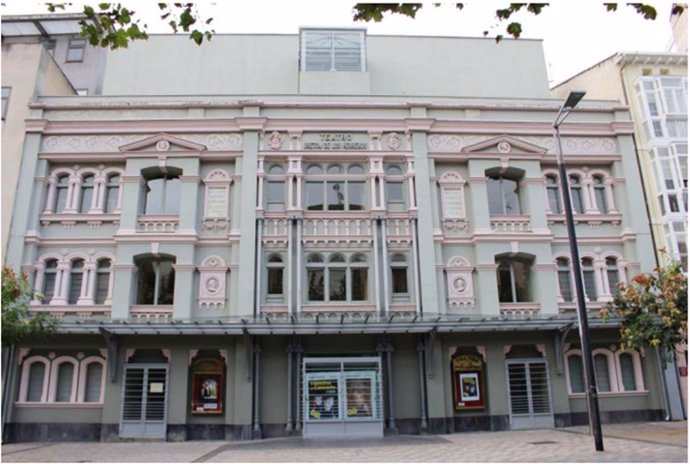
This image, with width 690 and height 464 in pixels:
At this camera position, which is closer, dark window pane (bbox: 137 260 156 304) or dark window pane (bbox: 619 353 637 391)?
dark window pane (bbox: 619 353 637 391)

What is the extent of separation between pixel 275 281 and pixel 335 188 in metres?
4.49

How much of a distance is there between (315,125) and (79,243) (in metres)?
10.3

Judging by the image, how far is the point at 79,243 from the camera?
22.2m

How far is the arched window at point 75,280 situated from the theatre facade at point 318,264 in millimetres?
84

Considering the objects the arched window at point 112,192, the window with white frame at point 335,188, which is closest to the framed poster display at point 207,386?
the window with white frame at point 335,188

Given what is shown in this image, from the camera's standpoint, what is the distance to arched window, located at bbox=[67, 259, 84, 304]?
2194 centimetres

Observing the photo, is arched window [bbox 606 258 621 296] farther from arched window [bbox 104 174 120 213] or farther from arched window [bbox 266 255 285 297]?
arched window [bbox 104 174 120 213]

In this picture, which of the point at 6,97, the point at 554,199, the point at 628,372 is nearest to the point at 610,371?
the point at 628,372

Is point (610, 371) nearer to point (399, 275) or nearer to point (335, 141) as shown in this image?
point (399, 275)

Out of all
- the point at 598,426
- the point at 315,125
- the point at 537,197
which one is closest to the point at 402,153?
the point at 315,125

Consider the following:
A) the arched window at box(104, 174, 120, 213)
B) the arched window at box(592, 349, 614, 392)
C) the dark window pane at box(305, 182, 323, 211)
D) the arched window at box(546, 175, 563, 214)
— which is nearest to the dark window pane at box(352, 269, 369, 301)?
the dark window pane at box(305, 182, 323, 211)

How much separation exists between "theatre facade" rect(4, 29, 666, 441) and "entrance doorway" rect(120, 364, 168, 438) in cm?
7

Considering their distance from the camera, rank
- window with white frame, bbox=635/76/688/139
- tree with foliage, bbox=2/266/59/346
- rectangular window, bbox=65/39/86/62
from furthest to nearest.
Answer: rectangular window, bbox=65/39/86/62, window with white frame, bbox=635/76/688/139, tree with foliage, bbox=2/266/59/346

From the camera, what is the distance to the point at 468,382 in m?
21.1
